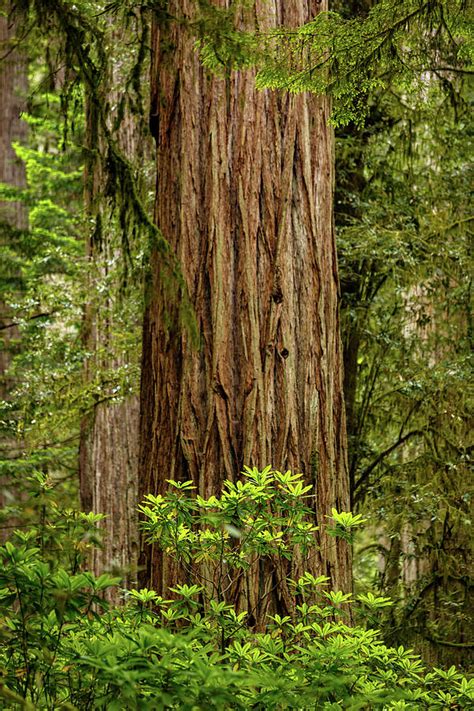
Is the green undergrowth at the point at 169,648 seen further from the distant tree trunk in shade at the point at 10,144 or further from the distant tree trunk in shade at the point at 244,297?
the distant tree trunk in shade at the point at 10,144

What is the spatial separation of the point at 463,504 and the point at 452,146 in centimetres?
297

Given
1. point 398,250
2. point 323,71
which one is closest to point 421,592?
point 398,250

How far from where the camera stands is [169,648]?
2.54 metres

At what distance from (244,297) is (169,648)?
2357mm

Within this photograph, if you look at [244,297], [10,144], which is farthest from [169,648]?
[10,144]

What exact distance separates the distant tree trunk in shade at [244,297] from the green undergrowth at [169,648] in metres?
1.07

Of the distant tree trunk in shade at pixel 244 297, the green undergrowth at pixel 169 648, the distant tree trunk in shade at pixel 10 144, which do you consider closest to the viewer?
the green undergrowth at pixel 169 648

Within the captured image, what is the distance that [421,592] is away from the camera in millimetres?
8070

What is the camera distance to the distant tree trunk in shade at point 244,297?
14.9ft

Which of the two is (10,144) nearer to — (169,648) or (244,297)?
(244,297)

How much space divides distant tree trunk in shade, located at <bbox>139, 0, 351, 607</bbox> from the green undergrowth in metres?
1.07

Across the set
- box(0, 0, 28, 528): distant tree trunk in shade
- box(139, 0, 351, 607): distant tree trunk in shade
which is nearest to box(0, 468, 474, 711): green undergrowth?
box(139, 0, 351, 607): distant tree trunk in shade

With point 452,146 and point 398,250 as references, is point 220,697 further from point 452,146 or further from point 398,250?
point 452,146

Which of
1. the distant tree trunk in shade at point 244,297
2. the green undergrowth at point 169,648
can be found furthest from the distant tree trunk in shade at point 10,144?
the green undergrowth at point 169,648
